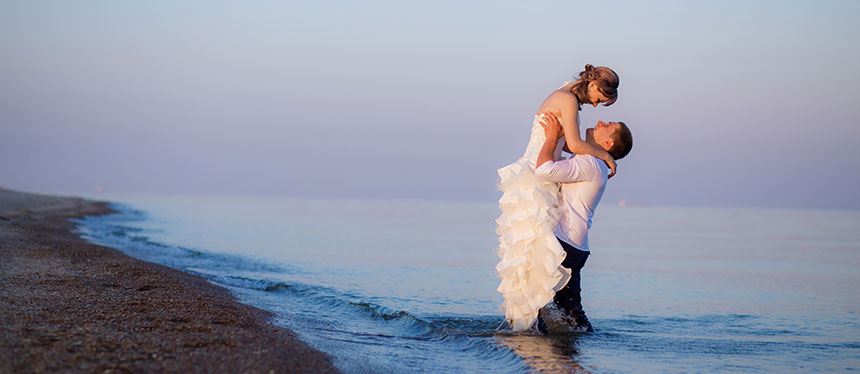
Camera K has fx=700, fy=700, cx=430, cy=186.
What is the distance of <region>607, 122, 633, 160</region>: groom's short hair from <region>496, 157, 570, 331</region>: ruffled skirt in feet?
2.32

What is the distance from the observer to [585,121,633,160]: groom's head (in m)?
7.12

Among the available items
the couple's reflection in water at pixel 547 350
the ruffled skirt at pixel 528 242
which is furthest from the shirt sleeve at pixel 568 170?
the couple's reflection in water at pixel 547 350

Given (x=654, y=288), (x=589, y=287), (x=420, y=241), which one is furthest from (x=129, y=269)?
(x=420, y=241)

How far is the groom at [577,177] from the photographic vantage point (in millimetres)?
6926

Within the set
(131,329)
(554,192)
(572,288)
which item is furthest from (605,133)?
(131,329)

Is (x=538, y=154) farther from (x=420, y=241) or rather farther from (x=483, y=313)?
(x=420, y=241)

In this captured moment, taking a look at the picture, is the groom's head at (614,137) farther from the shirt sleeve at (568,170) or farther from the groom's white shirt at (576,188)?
the shirt sleeve at (568,170)

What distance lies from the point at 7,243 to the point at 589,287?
1162 cm

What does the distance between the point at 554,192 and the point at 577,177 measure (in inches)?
11.8

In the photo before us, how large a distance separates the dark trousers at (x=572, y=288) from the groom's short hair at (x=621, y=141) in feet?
3.55

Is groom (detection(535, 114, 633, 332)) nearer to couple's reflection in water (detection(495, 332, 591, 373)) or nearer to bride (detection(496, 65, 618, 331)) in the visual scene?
bride (detection(496, 65, 618, 331))

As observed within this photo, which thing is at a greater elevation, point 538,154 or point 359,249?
point 538,154

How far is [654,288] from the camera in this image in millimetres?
13695

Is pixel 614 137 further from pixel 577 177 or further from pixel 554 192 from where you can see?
pixel 554 192
